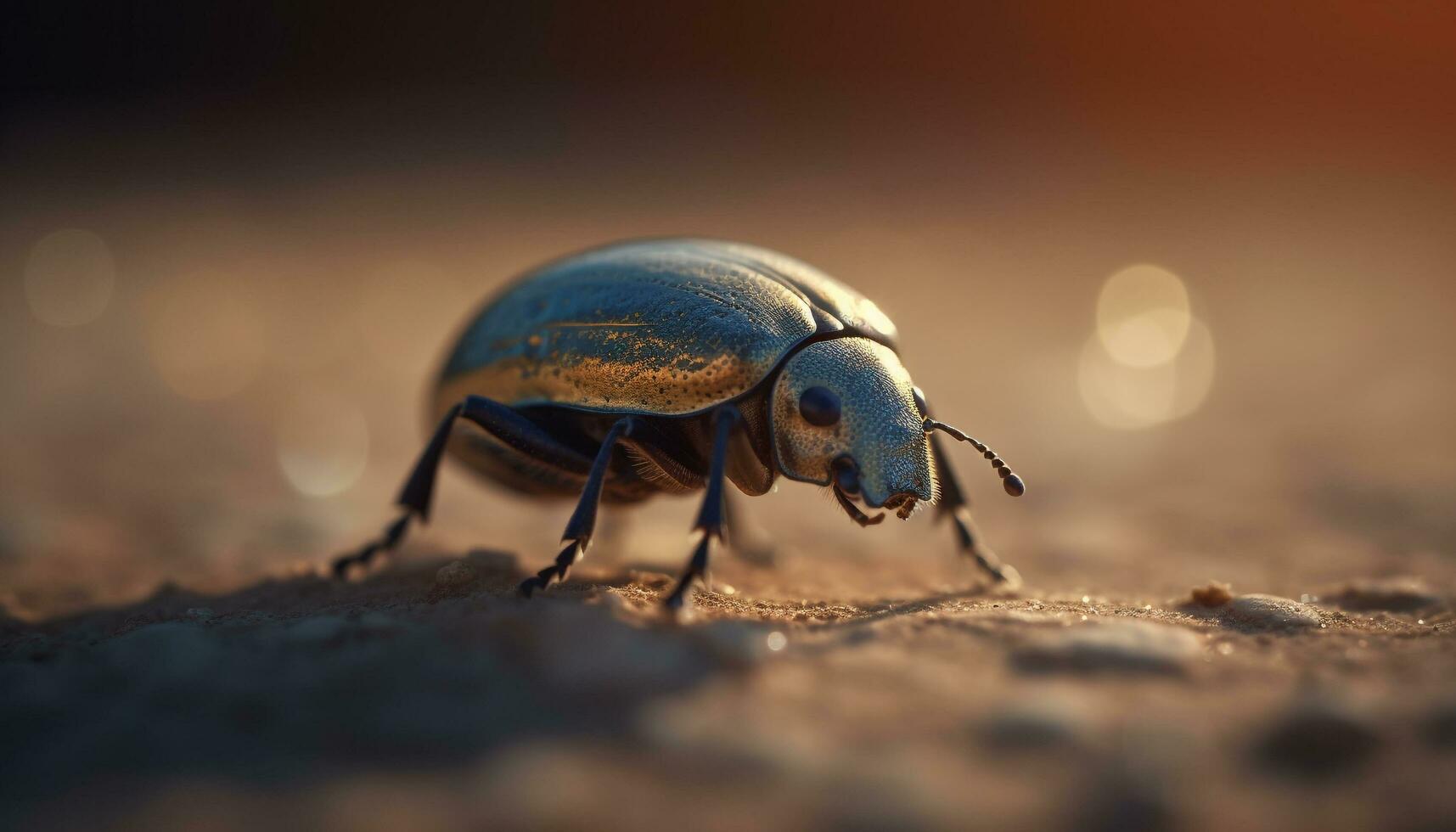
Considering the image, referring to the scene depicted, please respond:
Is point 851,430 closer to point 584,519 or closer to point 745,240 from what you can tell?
point 584,519

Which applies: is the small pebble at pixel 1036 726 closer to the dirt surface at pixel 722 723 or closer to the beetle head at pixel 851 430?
the dirt surface at pixel 722 723

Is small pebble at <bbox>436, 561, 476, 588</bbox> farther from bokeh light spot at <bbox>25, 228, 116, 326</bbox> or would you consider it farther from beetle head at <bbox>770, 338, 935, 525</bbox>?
bokeh light spot at <bbox>25, 228, 116, 326</bbox>

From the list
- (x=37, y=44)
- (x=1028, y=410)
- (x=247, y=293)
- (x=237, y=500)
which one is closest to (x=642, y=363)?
(x=237, y=500)

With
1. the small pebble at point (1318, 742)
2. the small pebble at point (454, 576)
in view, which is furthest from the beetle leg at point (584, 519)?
the small pebble at point (1318, 742)

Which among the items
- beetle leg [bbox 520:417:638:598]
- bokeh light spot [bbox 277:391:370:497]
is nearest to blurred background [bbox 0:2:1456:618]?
bokeh light spot [bbox 277:391:370:497]

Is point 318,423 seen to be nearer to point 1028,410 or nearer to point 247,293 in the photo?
point 247,293

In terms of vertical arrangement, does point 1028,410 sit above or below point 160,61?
below
